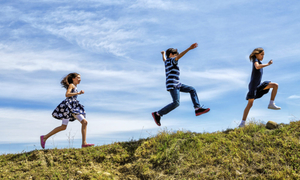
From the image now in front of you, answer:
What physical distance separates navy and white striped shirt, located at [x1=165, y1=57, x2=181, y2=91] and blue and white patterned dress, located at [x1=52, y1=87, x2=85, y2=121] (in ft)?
10.4

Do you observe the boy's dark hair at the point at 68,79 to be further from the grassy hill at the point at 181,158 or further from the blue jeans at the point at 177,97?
the blue jeans at the point at 177,97

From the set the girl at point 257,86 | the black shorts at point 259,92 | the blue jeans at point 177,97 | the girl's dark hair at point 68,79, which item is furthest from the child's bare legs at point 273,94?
the girl's dark hair at point 68,79

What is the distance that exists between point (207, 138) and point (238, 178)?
182 cm

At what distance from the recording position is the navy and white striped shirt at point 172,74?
8.31 metres

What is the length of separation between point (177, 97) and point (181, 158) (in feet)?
6.43

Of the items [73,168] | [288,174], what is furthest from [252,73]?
[73,168]

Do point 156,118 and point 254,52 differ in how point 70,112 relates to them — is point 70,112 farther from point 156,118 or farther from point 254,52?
point 254,52

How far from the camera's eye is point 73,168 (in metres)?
7.52

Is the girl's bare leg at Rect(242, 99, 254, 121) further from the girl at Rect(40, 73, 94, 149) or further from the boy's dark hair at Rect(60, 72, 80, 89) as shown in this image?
the boy's dark hair at Rect(60, 72, 80, 89)

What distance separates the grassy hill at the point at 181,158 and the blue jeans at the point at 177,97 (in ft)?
3.02

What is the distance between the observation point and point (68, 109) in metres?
8.59

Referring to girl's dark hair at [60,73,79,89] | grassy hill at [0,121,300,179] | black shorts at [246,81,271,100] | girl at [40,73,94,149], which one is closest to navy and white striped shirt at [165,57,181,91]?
grassy hill at [0,121,300,179]

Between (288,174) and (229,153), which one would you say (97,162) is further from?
(288,174)

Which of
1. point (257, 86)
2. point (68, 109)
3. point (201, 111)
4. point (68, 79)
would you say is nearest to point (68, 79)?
point (68, 79)
